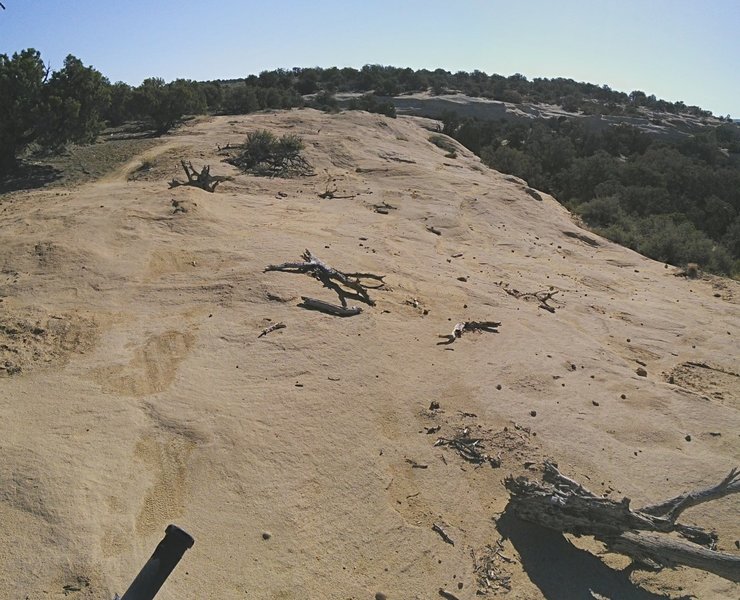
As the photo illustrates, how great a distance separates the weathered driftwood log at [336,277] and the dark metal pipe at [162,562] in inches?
210

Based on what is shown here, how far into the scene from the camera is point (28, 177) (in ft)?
39.9

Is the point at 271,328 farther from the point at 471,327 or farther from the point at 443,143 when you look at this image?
the point at 443,143

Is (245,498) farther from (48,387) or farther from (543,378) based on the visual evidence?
(543,378)

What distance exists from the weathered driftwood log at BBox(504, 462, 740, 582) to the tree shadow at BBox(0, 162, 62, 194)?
37.0 feet

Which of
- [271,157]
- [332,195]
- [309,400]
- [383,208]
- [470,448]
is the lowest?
[470,448]

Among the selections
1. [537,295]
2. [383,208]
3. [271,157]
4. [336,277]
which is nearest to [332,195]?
[383,208]

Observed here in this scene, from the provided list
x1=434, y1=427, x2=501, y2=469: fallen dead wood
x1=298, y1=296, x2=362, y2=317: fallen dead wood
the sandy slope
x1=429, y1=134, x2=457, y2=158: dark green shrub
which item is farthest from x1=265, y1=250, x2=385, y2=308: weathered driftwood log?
x1=429, y1=134, x2=457, y2=158: dark green shrub

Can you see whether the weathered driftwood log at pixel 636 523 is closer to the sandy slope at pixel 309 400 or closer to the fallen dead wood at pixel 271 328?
the sandy slope at pixel 309 400

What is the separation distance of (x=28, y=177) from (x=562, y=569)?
12530mm

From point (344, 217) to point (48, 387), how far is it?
6.39 meters

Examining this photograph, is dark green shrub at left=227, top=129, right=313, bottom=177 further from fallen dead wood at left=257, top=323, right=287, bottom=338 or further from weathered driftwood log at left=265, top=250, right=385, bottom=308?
fallen dead wood at left=257, top=323, right=287, bottom=338

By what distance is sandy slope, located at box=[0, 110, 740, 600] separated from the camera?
3.71m

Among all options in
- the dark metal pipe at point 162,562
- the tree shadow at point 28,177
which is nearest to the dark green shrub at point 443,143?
the tree shadow at point 28,177

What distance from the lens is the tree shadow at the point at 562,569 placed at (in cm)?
367
